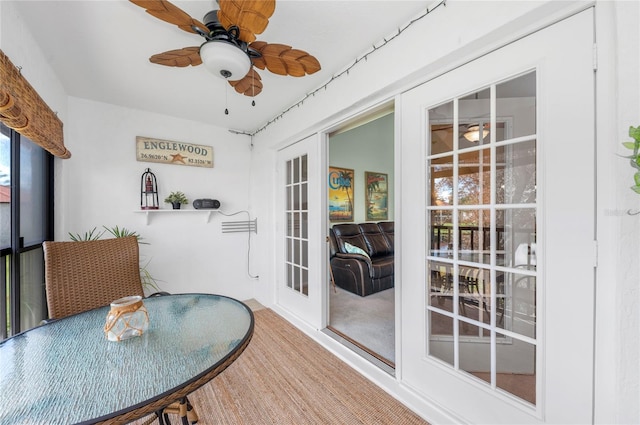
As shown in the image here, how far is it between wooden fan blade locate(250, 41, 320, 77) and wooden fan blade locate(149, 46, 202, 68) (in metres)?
0.33

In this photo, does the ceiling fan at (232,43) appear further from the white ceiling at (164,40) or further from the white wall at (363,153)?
the white wall at (363,153)

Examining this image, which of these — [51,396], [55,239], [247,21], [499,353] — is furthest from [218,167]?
[499,353]

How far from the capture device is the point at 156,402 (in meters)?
0.73

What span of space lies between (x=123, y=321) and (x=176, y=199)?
87.2 inches

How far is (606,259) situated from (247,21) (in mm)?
1766

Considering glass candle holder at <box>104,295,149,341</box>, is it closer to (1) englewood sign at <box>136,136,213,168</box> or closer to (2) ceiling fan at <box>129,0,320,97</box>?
(2) ceiling fan at <box>129,0,320,97</box>

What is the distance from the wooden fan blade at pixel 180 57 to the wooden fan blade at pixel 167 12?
18 centimetres

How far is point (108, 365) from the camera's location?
879mm

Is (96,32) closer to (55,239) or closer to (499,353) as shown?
(55,239)

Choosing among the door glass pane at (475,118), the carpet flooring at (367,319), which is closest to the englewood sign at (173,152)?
the carpet flooring at (367,319)

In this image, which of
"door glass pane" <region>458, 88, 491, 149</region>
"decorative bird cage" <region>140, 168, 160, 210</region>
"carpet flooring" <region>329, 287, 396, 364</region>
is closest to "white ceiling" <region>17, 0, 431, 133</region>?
"door glass pane" <region>458, 88, 491, 149</region>

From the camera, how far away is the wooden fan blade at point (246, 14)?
100 centimetres

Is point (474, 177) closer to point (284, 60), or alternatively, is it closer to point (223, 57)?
point (284, 60)

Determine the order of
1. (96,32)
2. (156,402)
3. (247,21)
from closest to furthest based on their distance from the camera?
(156,402)
(247,21)
(96,32)
